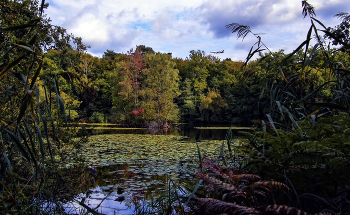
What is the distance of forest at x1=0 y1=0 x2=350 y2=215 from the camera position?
1.74m

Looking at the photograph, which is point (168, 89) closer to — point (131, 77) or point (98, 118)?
point (131, 77)

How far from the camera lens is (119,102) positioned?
25.7 meters

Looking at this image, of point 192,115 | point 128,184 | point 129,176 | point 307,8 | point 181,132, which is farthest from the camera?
point 192,115

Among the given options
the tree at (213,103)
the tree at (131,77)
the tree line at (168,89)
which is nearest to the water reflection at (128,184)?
the tree line at (168,89)

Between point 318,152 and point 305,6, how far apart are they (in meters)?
1.42

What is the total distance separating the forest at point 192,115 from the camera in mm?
1739

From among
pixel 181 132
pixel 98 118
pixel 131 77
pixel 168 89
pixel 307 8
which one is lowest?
pixel 181 132

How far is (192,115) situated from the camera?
30.9 m

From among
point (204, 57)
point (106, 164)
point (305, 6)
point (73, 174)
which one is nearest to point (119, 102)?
point (204, 57)

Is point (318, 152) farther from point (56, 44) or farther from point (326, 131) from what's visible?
point (56, 44)

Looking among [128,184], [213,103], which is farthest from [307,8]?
[213,103]

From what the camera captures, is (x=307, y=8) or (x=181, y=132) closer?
(x=307, y=8)

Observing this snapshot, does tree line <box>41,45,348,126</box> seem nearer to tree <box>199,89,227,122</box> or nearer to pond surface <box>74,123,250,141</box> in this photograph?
tree <box>199,89,227,122</box>

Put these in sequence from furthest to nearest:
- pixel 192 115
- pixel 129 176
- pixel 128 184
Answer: pixel 192 115 < pixel 129 176 < pixel 128 184
